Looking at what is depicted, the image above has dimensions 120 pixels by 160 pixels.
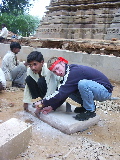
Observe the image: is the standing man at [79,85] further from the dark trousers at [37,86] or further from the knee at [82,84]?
the dark trousers at [37,86]

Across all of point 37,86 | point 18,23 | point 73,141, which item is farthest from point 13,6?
point 73,141

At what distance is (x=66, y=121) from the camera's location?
266 cm

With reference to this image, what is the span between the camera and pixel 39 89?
3119 millimetres

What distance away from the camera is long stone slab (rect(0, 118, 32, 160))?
6.39 feet

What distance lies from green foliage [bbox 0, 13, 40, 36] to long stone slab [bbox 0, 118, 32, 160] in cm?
2055

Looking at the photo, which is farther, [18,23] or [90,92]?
[18,23]

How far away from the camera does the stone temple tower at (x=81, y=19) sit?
31.6 ft

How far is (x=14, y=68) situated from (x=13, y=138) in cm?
289

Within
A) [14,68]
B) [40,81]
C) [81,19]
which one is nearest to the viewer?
[40,81]

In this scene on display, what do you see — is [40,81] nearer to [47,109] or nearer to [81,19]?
[47,109]

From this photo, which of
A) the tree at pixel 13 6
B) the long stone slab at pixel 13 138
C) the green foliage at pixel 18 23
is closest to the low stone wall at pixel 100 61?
the long stone slab at pixel 13 138

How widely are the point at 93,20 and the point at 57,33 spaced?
6.79 ft

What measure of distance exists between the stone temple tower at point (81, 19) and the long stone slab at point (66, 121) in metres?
6.52

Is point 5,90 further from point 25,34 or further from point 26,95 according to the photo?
point 25,34
